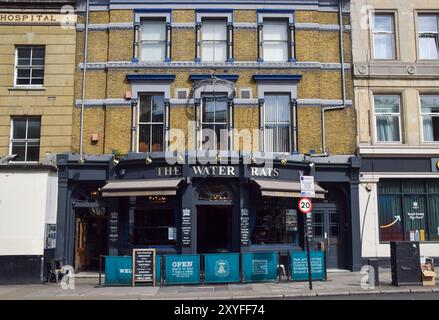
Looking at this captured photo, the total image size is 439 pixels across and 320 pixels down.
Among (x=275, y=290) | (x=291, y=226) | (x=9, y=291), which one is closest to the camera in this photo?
(x=275, y=290)

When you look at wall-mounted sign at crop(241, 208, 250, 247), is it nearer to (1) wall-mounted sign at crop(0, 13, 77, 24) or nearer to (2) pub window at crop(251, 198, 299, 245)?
(2) pub window at crop(251, 198, 299, 245)

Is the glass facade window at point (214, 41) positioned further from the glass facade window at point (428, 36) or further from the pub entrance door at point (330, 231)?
the glass facade window at point (428, 36)

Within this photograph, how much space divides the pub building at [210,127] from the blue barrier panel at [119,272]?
265 centimetres

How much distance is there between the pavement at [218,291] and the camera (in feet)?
43.7

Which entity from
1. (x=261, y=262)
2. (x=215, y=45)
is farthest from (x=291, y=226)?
(x=215, y=45)

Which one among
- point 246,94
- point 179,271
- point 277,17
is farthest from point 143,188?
point 277,17

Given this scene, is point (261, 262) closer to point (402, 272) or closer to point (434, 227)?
point (402, 272)

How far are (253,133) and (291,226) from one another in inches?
155

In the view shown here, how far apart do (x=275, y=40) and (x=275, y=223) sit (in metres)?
7.44

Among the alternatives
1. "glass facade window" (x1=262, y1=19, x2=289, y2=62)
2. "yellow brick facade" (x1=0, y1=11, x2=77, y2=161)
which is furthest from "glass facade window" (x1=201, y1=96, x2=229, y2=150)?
"yellow brick facade" (x1=0, y1=11, x2=77, y2=161)

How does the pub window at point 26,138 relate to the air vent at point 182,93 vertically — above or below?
below

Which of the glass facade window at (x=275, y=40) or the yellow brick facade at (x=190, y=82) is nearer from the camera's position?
the yellow brick facade at (x=190, y=82)

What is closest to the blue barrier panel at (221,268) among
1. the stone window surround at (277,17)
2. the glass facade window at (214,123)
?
the glass facade window at (214,123)

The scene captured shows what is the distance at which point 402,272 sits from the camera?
14719mm
